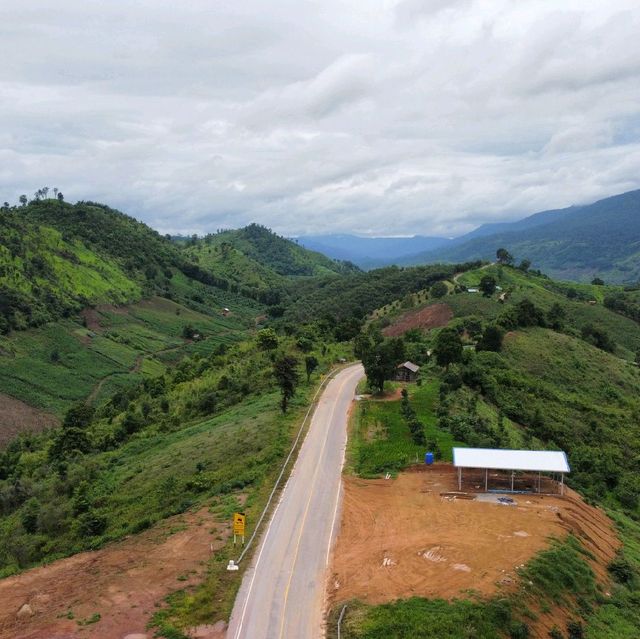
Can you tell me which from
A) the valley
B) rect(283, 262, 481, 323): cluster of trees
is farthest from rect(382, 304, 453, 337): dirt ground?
rect(283, 262, 481, 323): cluster of trees

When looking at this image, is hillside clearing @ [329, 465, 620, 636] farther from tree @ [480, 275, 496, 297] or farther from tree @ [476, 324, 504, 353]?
tree @ [480, 275, 496, 297]

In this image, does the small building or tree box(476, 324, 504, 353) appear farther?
tree box(476, 324, 504, 353)

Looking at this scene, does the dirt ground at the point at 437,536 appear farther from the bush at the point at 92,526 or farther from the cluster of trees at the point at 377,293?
the cluster of trees at the point at 377,293

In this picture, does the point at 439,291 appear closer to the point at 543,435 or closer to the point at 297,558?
the point at 543,435

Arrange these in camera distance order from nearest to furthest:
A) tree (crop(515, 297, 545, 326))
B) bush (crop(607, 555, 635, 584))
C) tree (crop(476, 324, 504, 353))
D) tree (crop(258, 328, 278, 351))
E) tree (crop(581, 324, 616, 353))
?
bush (crop(607, 555, 635, 584)) < tree (crop(476, 324, 504, 353)) < tree (crop(258, 328, 278, 351)) < tree (crop(515, 297, 545, 326)) < tree (crop(581, 324, 616, 353))

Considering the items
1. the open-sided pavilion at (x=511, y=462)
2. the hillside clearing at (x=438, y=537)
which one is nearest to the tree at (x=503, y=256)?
the open-sided pavilion at (x=511, y=462)

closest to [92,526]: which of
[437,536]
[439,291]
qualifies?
[437,536]
